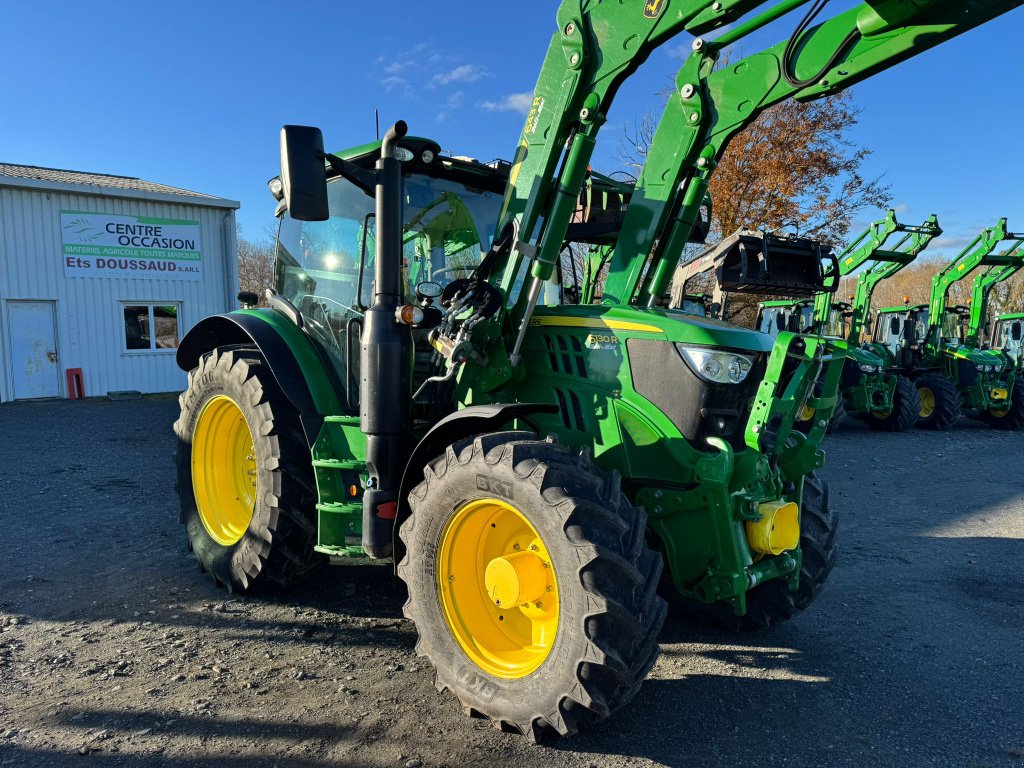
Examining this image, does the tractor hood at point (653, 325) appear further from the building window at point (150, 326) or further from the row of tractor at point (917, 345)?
the building window at point (150, 326)

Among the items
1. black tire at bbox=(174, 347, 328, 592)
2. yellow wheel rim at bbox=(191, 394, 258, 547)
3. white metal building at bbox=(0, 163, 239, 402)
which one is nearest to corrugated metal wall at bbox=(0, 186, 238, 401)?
white metal building at bbox=(0, 163, 239, 402)

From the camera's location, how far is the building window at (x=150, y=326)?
16062 millimetres

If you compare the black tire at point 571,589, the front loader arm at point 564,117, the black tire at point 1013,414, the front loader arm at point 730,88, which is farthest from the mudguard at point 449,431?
the black tire at point 1013,414

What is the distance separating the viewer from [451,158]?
3.91 metres

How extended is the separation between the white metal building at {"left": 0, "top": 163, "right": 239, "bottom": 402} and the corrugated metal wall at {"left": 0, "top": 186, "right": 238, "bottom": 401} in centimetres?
2

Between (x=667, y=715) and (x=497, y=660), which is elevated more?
(x=497, y=660)

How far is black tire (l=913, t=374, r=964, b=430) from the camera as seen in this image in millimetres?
13023

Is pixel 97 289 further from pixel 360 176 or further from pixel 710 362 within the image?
pixel 710 362

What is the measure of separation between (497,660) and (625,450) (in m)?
1.02

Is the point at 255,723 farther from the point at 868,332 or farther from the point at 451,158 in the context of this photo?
the point at 868,332

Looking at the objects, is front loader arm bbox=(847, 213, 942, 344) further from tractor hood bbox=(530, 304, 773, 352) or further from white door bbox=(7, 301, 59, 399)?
white door bbox=(7, 301, 59, 399)

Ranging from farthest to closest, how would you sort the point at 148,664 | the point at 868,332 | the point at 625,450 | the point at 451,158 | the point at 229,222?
the point at 229,222, the point at 868,332, the point at 451,158, the point at 148,664, the point at 625,450

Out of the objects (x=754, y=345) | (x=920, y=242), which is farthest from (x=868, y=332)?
(x=754, y=345)

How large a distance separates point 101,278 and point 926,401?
17049 millimetres
